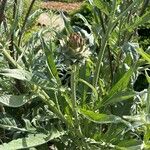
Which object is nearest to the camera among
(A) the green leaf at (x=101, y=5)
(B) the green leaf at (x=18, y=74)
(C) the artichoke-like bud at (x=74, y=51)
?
(C) the artichoke-like bud at (x=74, y=51)

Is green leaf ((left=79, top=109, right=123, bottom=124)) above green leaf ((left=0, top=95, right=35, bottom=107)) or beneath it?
beneath

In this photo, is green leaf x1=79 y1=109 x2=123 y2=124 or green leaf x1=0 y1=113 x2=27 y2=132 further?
green leaf x1=0 y1=113 x2=27 y2=132

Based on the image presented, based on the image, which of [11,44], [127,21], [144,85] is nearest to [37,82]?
[11,44]

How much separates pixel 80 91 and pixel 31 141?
270 mm

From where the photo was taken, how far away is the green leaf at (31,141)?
1.35 meters

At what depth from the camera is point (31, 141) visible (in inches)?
55.2

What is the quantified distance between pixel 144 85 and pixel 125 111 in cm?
183

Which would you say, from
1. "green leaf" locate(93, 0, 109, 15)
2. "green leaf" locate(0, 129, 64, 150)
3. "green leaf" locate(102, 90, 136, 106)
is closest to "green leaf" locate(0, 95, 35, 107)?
"green leaf" locate(0, 129, 64, 150)

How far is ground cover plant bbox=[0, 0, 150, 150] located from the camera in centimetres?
133

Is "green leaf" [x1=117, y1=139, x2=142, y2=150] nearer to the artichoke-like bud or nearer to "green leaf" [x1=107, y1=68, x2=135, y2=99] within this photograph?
"green leaf" [x1=107, y1=68, x2=135, y2=99]

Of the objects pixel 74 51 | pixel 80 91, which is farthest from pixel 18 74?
pixel 80 91

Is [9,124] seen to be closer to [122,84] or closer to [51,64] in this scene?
[51,64]

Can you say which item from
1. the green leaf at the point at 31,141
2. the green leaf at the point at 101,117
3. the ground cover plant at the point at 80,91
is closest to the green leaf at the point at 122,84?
the ground cover plant at the point at 80,91

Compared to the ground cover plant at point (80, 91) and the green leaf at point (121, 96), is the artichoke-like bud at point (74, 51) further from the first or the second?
the green leaf at point (121, 96)
